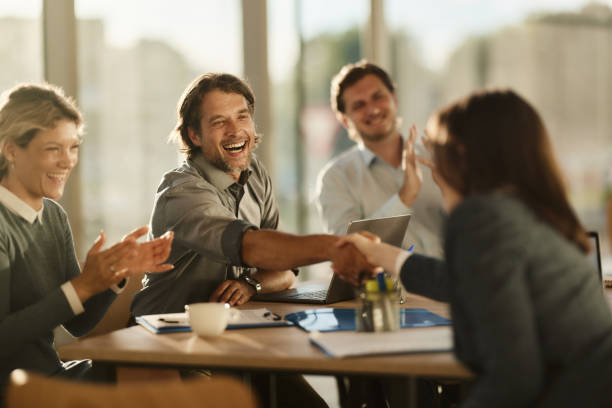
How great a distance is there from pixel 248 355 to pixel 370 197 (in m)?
2.00

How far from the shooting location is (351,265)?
76.5 inches

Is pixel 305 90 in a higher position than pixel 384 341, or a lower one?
higher

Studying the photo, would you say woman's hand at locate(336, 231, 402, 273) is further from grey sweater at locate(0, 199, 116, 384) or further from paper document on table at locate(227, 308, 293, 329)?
grey sweater at locate(0, 199, 116, 384)

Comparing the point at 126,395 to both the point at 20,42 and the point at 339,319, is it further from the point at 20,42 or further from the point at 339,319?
the point at 20,42

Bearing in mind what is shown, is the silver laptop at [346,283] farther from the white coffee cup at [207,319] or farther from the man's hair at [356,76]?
the man's hair at [356,76]

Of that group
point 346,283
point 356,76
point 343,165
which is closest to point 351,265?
point 346,283

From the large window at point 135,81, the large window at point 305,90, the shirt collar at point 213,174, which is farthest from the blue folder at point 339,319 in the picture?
the large window at point 305,90

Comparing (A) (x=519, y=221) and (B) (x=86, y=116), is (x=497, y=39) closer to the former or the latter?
(B) (x=86, y=116)

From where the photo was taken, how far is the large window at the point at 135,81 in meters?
3.73

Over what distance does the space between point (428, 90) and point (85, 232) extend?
2714 millimetres

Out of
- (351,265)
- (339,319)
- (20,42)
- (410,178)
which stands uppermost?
(20,42)

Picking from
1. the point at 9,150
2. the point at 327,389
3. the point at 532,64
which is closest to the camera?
the point at 9,150

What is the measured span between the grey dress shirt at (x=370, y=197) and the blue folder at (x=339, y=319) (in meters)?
1.26

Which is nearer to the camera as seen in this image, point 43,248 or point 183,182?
point 43,248
